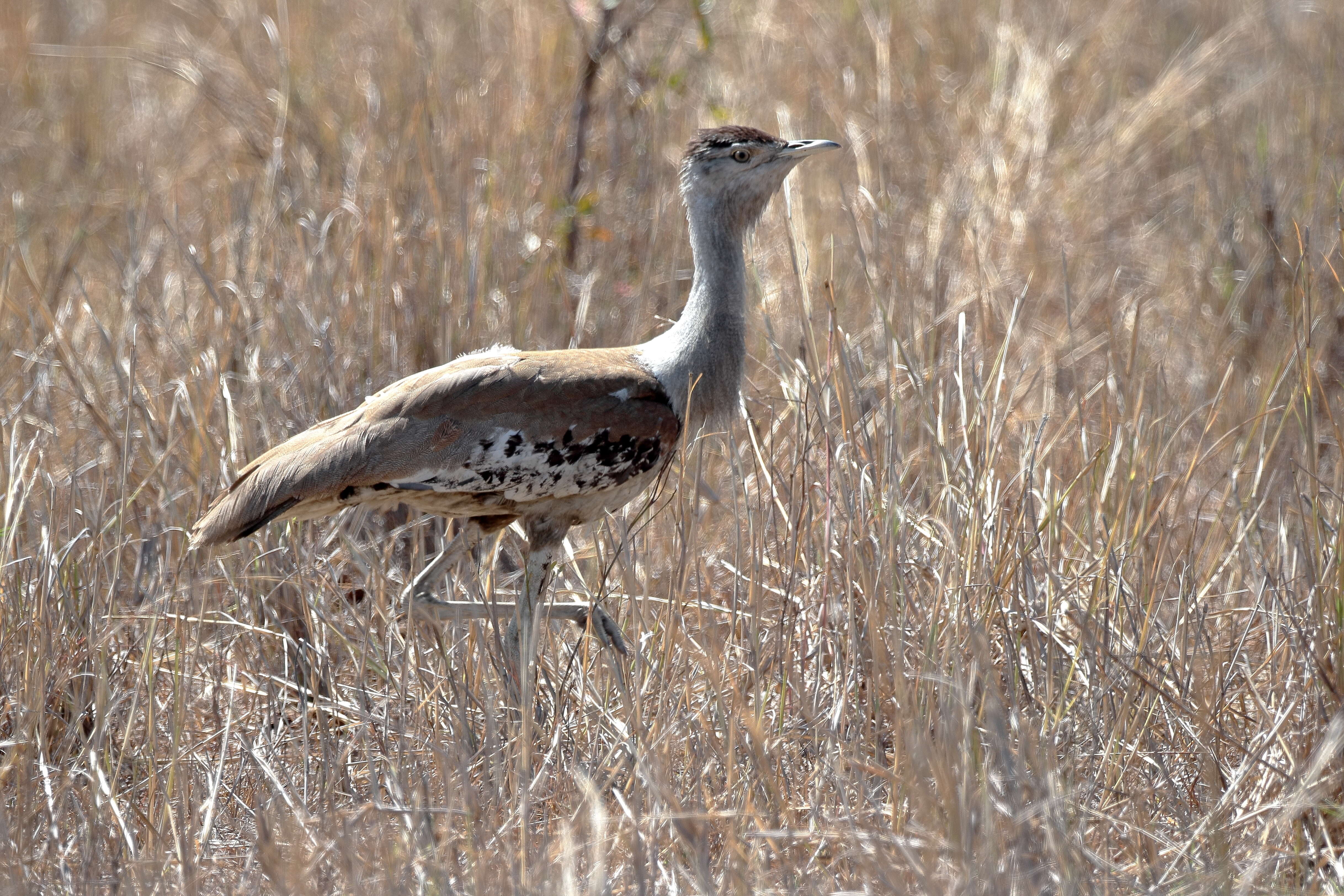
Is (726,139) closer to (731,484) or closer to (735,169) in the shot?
(735,169)

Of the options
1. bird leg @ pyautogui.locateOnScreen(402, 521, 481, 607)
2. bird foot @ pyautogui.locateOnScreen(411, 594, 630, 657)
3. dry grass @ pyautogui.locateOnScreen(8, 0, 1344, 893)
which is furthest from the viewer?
bird leg @ pyautogui.locateOnScreen(402, 521, 481, 607)

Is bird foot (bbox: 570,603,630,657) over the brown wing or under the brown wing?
under

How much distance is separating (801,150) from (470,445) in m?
1.20

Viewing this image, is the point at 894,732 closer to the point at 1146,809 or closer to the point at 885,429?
the point at 1146,809

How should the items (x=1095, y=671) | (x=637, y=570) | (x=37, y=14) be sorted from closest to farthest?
1. (x=1095, y=671)
2. (x=637, y=570)
3. (x=37, y=14)

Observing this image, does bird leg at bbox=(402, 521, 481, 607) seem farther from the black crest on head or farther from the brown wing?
the black crest on head

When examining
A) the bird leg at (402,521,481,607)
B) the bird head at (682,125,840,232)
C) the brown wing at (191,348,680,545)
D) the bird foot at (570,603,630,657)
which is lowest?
the bird foot at (570,603,630,657)

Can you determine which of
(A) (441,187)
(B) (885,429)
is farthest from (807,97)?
(B) (885,429)

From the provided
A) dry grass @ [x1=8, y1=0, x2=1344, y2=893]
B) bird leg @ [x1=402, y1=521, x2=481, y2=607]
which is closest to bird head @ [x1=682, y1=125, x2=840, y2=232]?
dry grass @ [x1=8, y1=0, x2=1344, y2=893]

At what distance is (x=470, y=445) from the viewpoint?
10.6ft

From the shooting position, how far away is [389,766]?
2561 mm

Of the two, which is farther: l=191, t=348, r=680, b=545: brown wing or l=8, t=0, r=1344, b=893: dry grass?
l=191, t=348, r=680, b=545: brown wing

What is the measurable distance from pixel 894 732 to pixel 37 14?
23.2ft

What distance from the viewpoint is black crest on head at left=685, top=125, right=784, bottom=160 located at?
11.7 feet
